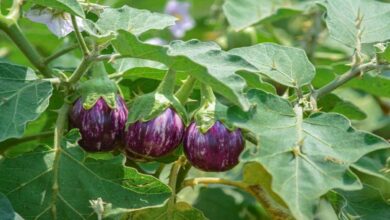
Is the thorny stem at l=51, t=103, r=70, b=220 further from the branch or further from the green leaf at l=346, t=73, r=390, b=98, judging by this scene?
the green leaf at l=346, t=73, r=390, b=98

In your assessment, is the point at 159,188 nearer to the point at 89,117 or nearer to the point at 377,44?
the point at 89,117

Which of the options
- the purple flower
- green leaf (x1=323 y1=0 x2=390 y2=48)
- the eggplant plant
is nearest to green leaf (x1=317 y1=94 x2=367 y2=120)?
the eggplant plant

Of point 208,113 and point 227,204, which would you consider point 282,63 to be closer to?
point 208,113

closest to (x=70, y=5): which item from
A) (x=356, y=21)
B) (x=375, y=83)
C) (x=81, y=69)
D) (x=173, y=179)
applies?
(x=81, y=69)

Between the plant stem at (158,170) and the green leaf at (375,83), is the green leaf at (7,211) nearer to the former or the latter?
the plant stem at (158,170)

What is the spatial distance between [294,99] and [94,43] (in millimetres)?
288

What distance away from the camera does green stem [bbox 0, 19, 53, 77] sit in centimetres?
115

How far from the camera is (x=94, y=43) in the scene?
43.4 inches

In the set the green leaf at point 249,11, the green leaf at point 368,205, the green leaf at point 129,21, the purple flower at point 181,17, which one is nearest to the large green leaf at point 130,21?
the green leaf at point 129,21

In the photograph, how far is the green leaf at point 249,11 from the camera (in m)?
1.84

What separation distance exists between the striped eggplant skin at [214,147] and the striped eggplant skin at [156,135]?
0.02m

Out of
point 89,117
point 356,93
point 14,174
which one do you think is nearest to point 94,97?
point 89,117

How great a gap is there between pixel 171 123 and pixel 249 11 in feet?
2.86

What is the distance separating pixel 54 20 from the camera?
125cm
